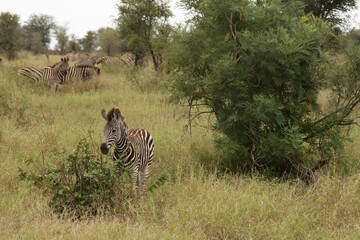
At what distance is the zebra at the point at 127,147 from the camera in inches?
169

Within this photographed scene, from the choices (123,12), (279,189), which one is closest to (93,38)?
(123,12)

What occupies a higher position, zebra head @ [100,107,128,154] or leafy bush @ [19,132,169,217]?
zebra head @ [100,107,128,154]

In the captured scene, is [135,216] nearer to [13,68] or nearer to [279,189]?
[279,189]

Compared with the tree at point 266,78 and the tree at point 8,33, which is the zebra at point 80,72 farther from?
the tree at point 8,33

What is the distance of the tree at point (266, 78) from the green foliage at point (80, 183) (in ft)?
6.10

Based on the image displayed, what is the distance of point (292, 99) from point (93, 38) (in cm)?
3850

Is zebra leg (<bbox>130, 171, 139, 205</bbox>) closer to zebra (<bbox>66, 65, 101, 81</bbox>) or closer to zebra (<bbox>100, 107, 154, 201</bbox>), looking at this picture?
zebra (<bbox>100, 107, 154, 201</bbox>)

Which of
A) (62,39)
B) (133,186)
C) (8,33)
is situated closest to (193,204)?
(133,186)

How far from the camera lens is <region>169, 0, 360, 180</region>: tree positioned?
4836 mm

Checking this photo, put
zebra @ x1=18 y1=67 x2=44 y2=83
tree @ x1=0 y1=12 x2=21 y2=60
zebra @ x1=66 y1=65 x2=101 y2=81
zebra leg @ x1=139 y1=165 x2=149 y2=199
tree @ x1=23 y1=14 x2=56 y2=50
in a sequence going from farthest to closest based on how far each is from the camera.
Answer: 1. tree @ x1=23 y1=14 x2=56 y2=50
2. tree @ x1=0 y1=12 x2=21 y2=60
3. zebra @ x1=66 y1=65 x2=101 y2=81
4. zebra @ x1=18 y1=67 x2=44 y2=83
5. zebra leg @ x1=139 y1=165 x2=149 y2=199

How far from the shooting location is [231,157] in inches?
227

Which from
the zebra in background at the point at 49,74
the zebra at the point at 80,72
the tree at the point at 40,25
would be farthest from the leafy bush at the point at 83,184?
the tree at the point at 40,25

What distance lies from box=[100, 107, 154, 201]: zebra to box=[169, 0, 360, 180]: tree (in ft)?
3.62

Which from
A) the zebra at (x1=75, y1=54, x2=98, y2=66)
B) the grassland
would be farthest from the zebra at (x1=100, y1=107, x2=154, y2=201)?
the zebra at (x1=75, y1=54, x2=98, y2=66)
